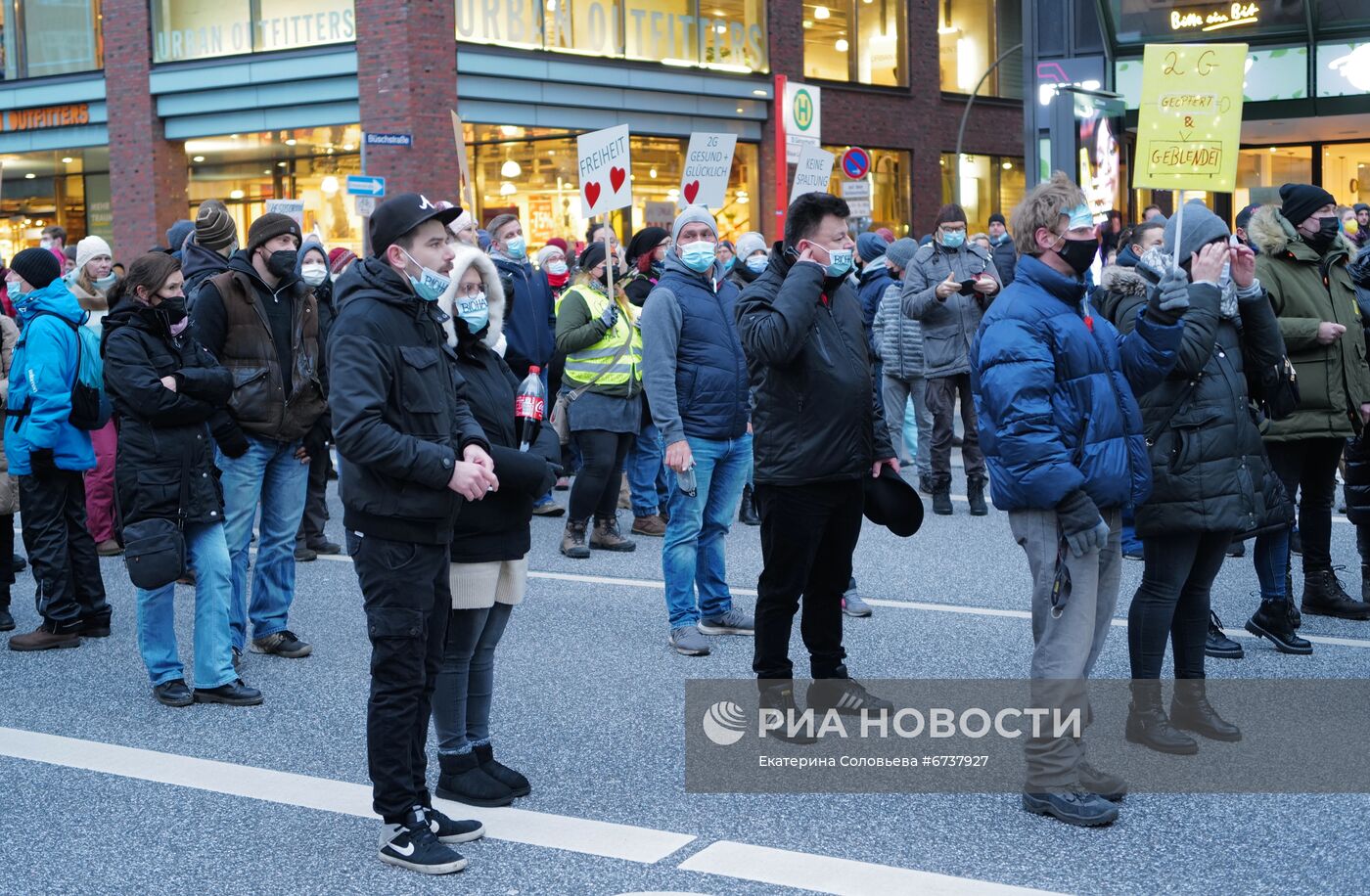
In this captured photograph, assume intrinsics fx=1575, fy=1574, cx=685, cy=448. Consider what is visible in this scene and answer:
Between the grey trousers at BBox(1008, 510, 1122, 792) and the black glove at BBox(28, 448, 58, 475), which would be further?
the black glove at BBox(28, 448, 58, 475)

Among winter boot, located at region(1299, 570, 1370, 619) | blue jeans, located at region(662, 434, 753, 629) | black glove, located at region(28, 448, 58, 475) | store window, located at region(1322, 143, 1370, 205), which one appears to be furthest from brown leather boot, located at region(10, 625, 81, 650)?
store window, located at region(1322, 143, 1370, 205)

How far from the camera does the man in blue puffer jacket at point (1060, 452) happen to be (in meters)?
5.03

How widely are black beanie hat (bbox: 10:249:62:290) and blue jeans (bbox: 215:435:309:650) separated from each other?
1384 millimetres

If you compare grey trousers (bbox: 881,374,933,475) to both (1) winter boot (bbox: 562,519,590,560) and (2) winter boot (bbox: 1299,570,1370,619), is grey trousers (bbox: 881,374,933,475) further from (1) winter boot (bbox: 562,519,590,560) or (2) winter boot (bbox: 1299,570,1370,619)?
(2) winter boot (bbox: 1299,570,1370,619)

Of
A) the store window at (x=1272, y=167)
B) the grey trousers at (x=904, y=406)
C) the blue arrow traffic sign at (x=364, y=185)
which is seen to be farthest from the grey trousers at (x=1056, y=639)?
the store window at (x=1272, y=167)

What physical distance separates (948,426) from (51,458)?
661cm

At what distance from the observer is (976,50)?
32.2 m

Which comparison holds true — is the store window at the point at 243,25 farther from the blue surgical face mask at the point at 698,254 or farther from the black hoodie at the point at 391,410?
the black hoodie at the point at 391,410

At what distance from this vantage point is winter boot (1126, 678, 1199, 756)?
5758mm

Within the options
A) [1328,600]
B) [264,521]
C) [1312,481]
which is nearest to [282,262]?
[264,521]

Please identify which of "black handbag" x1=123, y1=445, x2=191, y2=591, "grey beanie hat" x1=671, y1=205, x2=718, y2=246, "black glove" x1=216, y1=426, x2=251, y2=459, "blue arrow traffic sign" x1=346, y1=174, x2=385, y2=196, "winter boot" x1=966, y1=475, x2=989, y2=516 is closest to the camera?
"black handbag" x1=123, y1=445, x2=191, y2=591

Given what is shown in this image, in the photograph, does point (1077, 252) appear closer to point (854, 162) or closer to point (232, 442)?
point (232, 442)

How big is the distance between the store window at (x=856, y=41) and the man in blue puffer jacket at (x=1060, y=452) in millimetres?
23548

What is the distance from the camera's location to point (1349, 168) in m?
21.9
